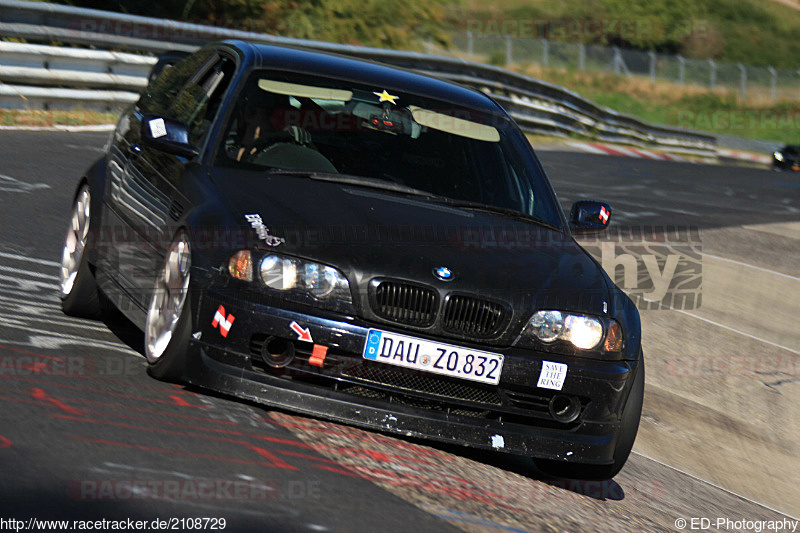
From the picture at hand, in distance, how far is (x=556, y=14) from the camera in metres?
71.1

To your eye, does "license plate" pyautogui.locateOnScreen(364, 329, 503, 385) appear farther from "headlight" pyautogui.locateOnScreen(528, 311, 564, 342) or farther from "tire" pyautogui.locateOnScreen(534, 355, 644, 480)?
"tire" pyautogui.locateOnScreen(534, 355, 644, 480)

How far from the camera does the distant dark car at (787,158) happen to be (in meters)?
34.4

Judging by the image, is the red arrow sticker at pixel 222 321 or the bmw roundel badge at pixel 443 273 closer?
the red arrow sticker at pixel 222 321

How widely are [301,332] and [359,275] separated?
13.0 inches

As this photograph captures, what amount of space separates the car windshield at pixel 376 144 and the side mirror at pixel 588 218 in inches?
9.9

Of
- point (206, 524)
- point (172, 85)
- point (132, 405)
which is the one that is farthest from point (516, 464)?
point (172, 85)

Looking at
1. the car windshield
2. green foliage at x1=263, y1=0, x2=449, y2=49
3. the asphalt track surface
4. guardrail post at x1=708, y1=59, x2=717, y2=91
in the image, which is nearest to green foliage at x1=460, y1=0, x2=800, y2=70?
guardrail post at x1=708, y1=59, x2=717, y2=91

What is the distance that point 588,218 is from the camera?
645cm

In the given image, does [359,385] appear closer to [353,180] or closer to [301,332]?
[301,332]

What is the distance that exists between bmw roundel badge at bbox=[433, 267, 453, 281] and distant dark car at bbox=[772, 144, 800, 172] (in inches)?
1237

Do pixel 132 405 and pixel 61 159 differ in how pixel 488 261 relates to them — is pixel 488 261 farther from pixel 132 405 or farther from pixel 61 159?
pixel 61 159

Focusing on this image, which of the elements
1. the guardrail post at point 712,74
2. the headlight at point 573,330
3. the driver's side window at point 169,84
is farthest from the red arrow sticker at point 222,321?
the guardrail post at point 712,74

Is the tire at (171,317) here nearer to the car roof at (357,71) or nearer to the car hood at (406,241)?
the car hood at (406,241)

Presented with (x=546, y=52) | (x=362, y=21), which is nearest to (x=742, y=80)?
(x=546, y=52)
